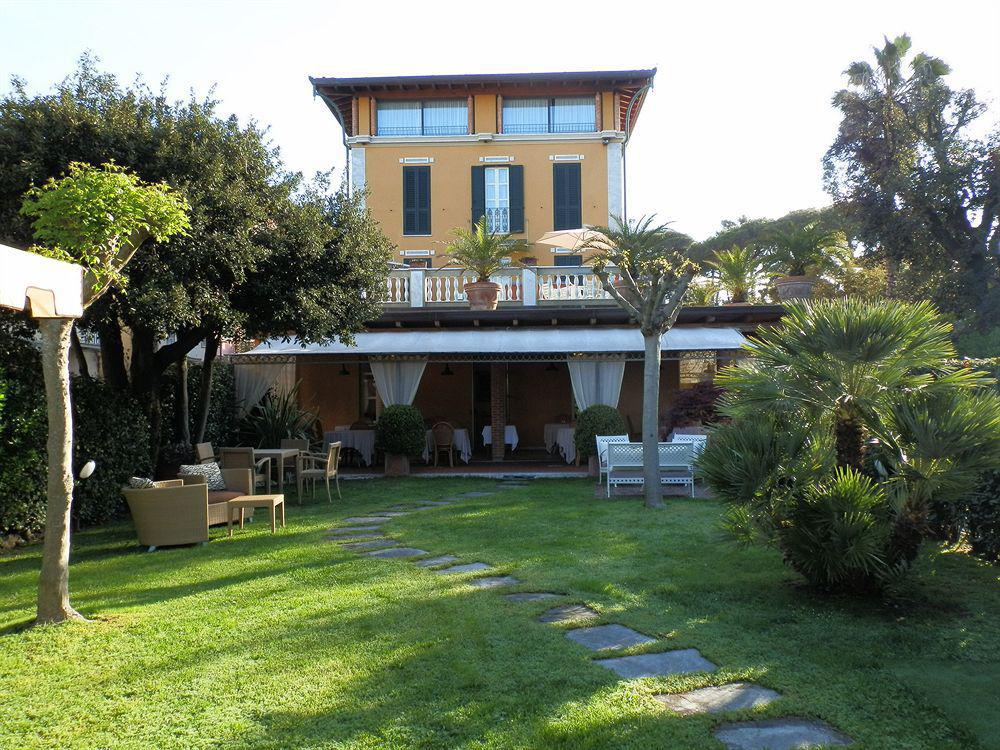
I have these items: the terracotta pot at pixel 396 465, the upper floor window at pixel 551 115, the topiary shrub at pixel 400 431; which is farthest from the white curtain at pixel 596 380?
the upper floor window at pixel 551 115

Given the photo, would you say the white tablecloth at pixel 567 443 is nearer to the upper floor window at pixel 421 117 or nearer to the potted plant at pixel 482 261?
the potted plant at pixel 482 261

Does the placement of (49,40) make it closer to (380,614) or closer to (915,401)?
(380,614)

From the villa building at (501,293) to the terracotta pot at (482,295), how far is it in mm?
358

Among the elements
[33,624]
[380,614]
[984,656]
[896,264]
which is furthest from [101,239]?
[896,264]

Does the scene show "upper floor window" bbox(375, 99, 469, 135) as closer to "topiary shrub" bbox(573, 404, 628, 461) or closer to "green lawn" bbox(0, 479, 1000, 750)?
"topiary shrub" bbox(573, 404, 628, 461)

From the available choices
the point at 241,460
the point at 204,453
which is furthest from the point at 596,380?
the point at 204,453

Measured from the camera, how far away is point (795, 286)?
15461 mm

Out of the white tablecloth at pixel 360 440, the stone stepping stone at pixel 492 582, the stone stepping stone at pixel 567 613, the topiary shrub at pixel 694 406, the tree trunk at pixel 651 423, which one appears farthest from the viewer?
the white tablecloth at pixel 360 440

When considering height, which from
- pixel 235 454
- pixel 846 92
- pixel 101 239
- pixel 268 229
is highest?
pixel 846 92

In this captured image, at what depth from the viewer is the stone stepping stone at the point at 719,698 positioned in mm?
3297

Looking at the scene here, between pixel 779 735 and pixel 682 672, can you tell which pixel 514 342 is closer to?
pixel 682 672

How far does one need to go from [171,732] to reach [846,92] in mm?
22219

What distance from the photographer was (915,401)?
4.83 meters

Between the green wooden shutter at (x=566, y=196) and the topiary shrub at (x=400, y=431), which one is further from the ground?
the green wooden shutter at (x=566, y=196)
